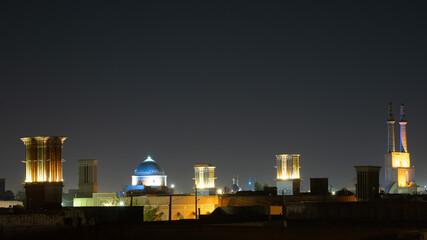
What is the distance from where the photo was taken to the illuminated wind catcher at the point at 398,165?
4476 inches

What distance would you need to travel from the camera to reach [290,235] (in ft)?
74.9

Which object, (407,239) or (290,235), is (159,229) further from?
(407,239)

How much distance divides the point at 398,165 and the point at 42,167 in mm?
79151

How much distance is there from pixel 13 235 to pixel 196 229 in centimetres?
588

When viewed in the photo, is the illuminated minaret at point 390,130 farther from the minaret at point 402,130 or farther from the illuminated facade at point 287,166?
the illuminated facade at point 287,166

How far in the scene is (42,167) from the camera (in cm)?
4712

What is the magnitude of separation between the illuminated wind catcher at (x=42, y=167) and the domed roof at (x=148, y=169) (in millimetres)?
37315

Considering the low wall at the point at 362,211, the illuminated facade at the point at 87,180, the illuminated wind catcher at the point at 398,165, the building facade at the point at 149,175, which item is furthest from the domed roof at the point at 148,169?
the low wall at the point at 362,211

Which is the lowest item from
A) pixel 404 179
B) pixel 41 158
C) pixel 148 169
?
pixel 404 179

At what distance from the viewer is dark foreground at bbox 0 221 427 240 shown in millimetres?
21922

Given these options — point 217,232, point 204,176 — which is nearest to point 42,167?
point 217,232

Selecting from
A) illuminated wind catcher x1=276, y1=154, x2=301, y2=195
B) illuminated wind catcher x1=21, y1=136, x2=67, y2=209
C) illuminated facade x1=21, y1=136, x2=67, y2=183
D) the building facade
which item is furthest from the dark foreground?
the building facade

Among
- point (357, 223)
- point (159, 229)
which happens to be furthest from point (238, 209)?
point (159, 229)

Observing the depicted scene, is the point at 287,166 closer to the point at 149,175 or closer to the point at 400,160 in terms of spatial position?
the point at 149,175
